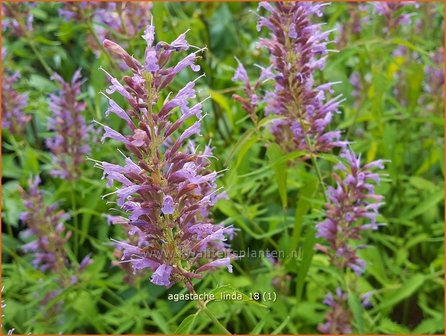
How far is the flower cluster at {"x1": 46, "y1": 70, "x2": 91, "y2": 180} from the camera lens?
3.58m

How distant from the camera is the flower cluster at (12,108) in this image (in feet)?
12.6

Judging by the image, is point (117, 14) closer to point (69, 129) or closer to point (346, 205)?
point (69, 129)

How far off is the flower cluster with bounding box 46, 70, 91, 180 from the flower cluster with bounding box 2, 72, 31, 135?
275mm

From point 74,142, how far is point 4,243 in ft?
3.35

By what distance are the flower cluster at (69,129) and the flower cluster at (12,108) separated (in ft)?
0.90

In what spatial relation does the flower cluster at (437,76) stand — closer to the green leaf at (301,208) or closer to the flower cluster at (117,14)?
the green leaf at (301,208)

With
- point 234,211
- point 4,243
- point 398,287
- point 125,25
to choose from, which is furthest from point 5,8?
point 398,287

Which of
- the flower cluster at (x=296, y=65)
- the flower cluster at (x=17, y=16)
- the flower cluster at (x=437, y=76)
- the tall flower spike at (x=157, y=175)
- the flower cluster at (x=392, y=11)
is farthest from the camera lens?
the flower cluster at (x=437, y=76)

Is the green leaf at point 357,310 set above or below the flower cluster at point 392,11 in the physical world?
below

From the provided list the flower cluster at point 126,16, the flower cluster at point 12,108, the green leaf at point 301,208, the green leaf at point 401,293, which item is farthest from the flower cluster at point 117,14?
the green leaf at point 401,293

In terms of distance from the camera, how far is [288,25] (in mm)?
2564

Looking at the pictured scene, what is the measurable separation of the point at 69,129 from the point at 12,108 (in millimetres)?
497

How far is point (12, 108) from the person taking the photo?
3.86m

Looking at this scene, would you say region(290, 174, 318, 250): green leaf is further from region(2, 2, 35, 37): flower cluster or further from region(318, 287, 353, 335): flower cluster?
region(2, 2, 35, 37): flower cluster
